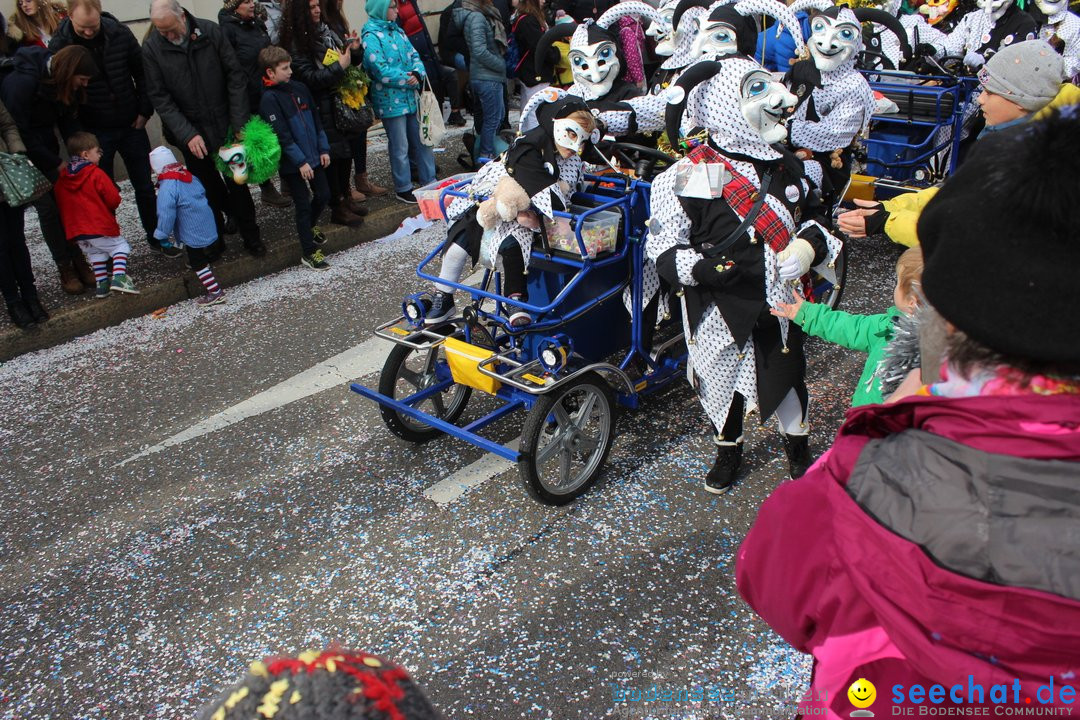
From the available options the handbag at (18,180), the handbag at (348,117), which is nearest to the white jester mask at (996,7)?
the handbag at (348,117)

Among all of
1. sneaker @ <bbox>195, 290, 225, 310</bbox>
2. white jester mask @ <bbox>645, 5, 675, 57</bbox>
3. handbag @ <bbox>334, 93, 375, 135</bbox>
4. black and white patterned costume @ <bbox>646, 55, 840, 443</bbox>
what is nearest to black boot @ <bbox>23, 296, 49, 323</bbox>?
sneaker @ <bbox>195, 290, 225, 310</bbox>

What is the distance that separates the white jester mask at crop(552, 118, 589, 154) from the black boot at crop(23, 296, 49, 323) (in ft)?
12.3

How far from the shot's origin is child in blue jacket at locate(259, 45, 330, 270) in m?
6.02

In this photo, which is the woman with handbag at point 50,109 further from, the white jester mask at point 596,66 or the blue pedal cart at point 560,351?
the white jester mask at point 596,66

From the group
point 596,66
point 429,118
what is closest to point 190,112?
point 429,118

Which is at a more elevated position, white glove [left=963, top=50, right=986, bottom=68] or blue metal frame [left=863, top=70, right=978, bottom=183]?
white glove [left=963, top=50, right=986, bottom=68]

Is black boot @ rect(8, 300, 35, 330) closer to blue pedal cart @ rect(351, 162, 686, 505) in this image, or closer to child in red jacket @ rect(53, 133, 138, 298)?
child in red jacket @ rect(53, 133, 138, 298)

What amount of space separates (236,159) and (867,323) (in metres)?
4.90

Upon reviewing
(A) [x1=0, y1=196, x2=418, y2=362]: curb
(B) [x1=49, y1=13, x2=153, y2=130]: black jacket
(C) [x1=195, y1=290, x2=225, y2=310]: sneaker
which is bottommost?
(C) [x1=195, y1=290, x2=225, y2=310]: sneaker

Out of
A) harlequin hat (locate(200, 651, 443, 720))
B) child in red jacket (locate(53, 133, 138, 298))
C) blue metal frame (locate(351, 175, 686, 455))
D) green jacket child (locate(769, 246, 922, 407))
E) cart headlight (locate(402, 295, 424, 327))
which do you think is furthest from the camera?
child in red jacket (locate(53, 133, 138, 298))

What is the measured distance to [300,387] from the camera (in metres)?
4.70

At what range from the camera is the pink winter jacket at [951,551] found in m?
1.00

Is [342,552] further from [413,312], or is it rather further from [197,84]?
[197,84]

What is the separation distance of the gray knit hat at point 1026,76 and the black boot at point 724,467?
1.93 metres
